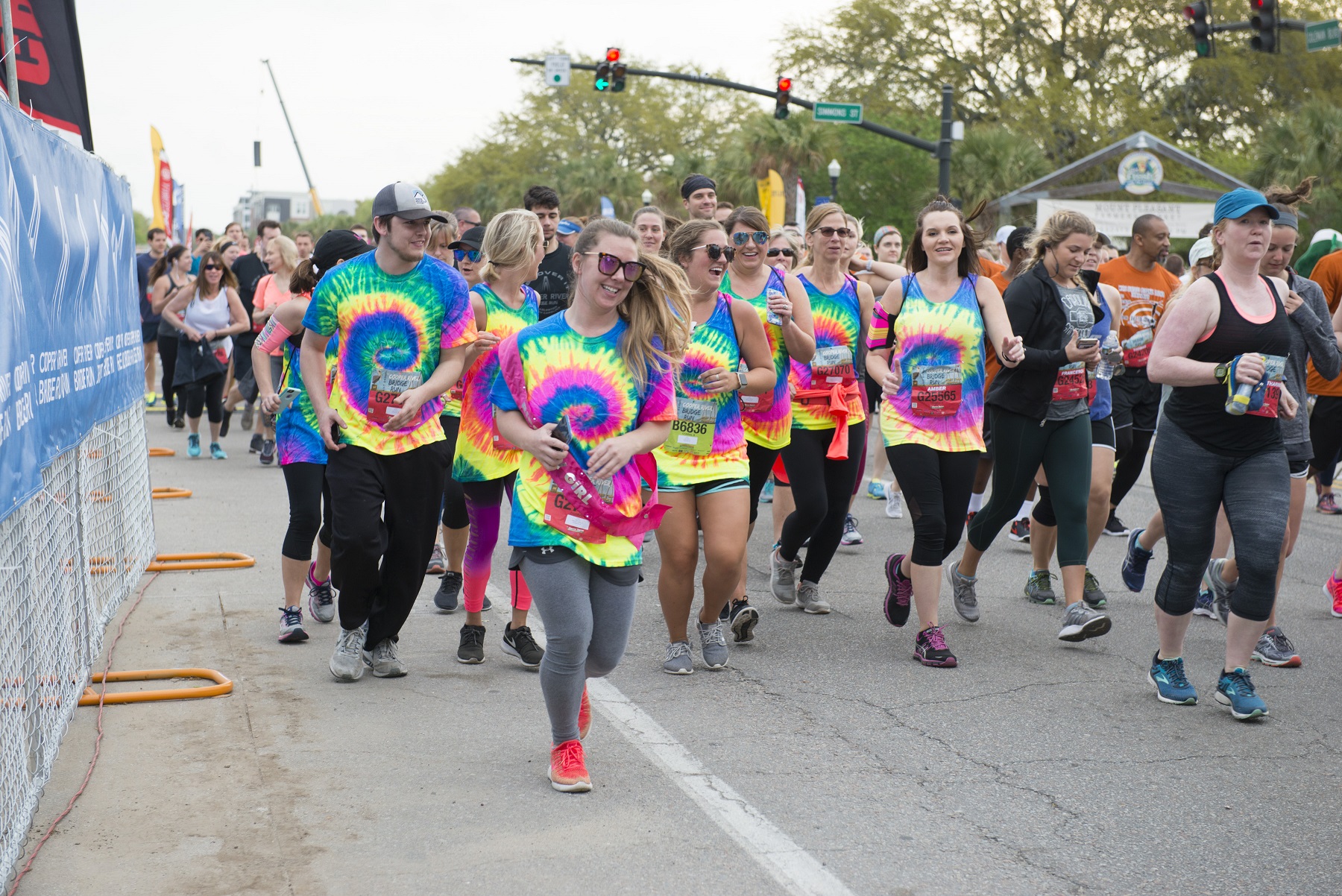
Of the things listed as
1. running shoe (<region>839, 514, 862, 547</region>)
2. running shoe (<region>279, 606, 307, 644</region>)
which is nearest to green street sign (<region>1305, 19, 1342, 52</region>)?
running shoe (<region>839, 514, 862, 547</region>)

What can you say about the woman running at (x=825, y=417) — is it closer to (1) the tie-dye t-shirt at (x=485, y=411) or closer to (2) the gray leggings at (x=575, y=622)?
(1) the tie-dye t-shirt at (x=485, y=411)

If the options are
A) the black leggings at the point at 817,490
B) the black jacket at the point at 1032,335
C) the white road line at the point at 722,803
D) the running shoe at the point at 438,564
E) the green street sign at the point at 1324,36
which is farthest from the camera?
the green street sign at the point at 1324,36

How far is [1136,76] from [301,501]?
1910 inches

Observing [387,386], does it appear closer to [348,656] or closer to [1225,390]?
[348,656]

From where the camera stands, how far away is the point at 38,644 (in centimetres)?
453

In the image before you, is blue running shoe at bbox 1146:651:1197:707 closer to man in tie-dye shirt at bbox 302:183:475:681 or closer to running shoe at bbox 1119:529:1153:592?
running shoe at bbox 1119:529:1153:592

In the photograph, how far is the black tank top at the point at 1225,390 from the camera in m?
5.27

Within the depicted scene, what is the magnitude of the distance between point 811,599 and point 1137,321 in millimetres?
2940

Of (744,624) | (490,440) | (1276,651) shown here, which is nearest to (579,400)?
(490,440)

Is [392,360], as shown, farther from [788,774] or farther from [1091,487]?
[1091,487]

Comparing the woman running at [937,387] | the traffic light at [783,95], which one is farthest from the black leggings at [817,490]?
the traffic light at [783,95]

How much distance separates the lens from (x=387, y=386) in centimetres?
544

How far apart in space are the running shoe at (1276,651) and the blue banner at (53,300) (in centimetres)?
506

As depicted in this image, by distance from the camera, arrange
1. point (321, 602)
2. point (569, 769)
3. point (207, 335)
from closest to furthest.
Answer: point (569, 769) < point (321, 602) < point (207, 335)
